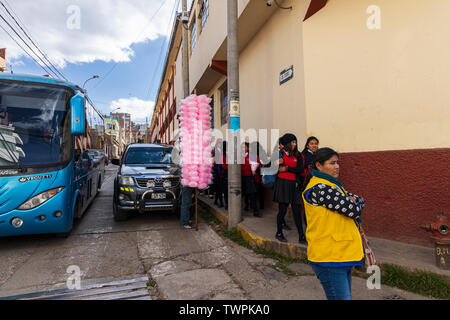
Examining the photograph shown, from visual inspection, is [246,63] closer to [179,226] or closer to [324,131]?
[324,131]

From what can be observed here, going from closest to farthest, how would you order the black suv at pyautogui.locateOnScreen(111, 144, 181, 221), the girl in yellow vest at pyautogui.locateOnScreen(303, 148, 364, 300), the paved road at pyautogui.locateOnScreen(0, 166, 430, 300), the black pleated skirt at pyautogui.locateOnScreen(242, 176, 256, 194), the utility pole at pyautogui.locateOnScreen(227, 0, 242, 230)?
1. the girl in yellow vest at pyautogui.locateOnScreen(303, 148, 364, 300)
2. the paved road at pyautogui.locateOnScreen(0, 166, 430, 300)
3. the utility pole at pyautogui.locateOnScreen(227, 0, 242, 230)
4. the black suv at pyautogui.locateOnScreen(111, 144, 181, 221)
5. the black pleated skirt at pyautogui.locateOnScreen(242, 176, 256, 194)

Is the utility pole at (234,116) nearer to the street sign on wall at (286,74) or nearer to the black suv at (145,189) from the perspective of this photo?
the street sign on wall at (286,74)

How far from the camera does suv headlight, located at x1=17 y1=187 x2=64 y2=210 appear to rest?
14.1ft

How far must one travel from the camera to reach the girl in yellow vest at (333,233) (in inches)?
78.0

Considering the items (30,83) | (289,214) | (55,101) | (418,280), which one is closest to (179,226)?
(289,214)

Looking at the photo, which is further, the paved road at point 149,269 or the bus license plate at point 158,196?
the bus license plate at point 158,196

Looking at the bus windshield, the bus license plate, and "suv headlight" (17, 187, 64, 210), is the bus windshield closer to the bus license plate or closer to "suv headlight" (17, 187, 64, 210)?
"suv headlight" (17, 187, 64, 210)

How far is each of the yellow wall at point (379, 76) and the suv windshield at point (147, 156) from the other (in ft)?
13.2

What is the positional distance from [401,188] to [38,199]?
5.66 meters

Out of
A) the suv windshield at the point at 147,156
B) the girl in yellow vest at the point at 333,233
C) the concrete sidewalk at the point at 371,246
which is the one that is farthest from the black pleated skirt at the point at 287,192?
the suv windshield at the point at 147,156

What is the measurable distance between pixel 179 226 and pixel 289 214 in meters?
2.47

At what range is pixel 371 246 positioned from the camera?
4059mm

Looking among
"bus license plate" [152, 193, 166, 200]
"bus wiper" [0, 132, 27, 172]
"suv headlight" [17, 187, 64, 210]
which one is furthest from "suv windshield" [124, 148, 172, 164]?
"bus wiper" [0, 132, 27, 172]

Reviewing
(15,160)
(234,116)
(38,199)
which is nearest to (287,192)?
(234,116)
